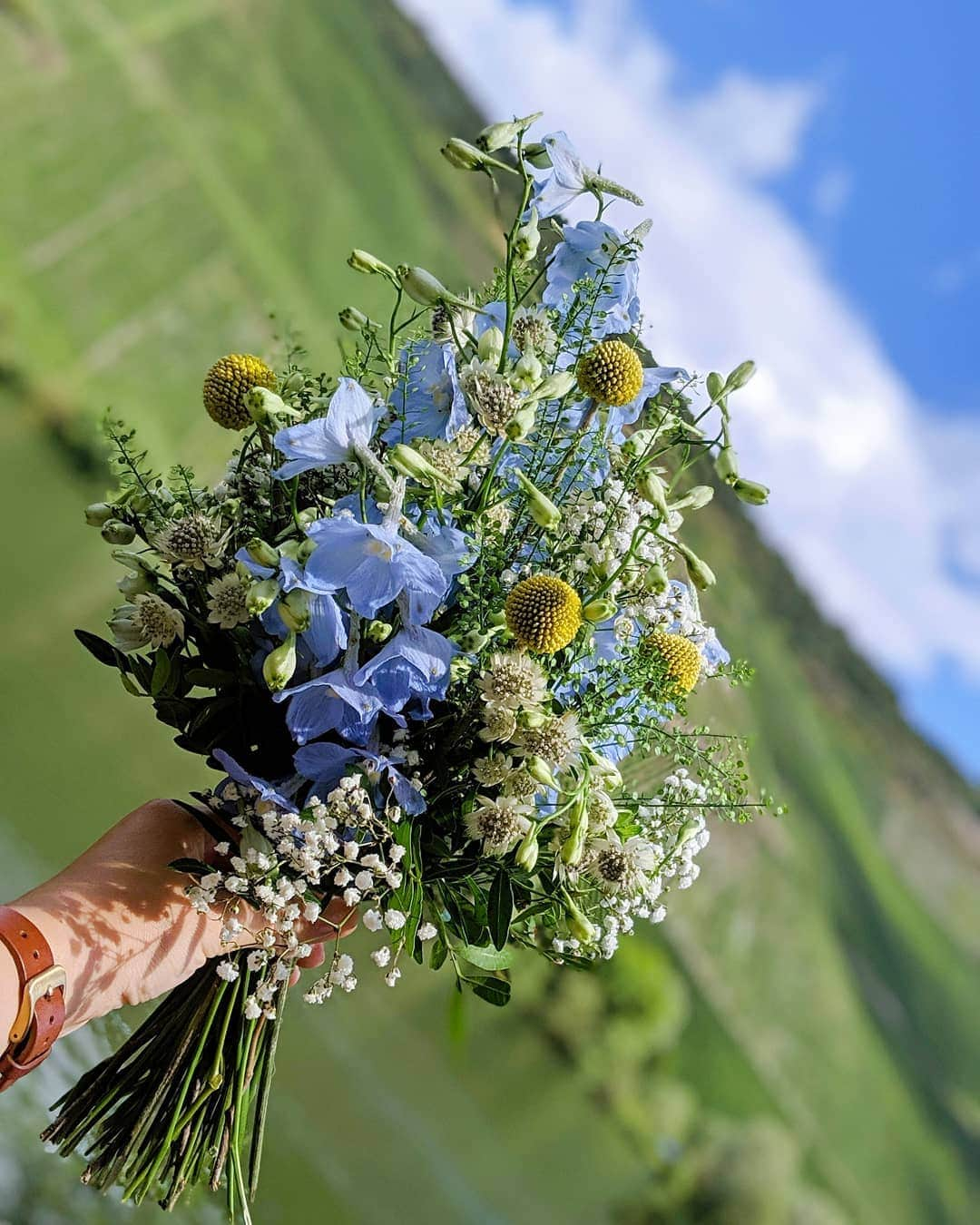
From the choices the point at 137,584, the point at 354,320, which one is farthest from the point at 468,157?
the point at 137,584

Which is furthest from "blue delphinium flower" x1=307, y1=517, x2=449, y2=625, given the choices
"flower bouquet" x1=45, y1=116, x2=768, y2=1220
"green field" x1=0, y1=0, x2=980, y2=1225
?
"green field" x1=0, y1=0, x2=980, y2=1225

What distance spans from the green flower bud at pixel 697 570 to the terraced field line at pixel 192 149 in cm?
329

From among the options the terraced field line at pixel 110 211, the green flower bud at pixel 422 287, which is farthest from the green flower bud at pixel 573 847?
the terraced field line at pixel 110 211

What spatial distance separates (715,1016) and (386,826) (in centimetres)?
363

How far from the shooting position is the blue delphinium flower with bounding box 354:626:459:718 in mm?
644

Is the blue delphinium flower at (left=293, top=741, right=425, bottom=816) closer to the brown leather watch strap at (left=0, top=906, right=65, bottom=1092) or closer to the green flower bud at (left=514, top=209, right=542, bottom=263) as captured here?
the brown leather watch strap at (left=0, top=906, right=65, bottom=1092)

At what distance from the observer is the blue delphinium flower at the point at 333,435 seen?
62 centimetres

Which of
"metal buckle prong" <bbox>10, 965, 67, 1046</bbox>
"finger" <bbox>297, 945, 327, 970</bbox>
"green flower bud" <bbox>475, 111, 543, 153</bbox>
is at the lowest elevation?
"metal buckle prong" <bbox>10, 965, 67, 1046</bbox>

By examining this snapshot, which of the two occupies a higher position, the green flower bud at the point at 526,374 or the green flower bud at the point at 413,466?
the green flower bud at the point at 526,374

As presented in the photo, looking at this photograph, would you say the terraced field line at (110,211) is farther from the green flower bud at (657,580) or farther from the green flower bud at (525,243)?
the green flower bud at (657,580)

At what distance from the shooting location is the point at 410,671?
648 millimetres

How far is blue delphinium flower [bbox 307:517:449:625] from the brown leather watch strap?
28 cm

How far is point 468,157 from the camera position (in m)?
0.68

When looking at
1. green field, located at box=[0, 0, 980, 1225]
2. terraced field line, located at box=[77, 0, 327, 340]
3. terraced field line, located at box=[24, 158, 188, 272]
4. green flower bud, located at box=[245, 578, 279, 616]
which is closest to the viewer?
green flower bud, located at box=[245, 578, 279, 616]
